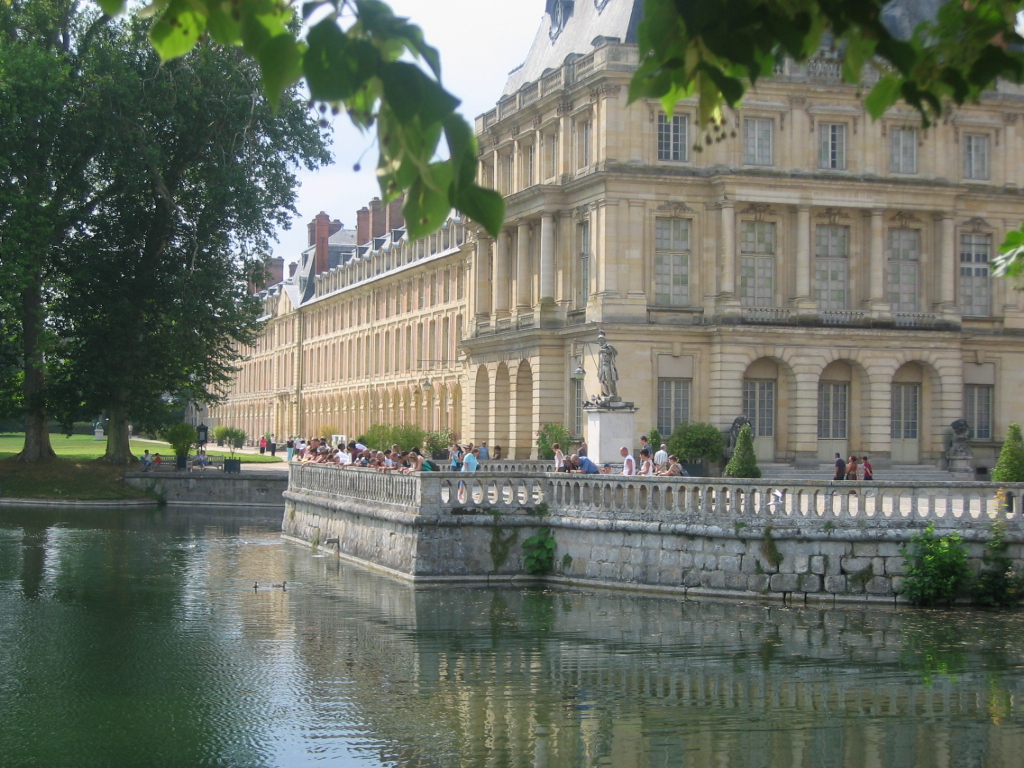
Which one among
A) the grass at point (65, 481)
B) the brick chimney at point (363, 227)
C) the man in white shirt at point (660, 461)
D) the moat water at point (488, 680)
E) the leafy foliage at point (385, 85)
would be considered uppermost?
the brick chimney at point (363, 227)

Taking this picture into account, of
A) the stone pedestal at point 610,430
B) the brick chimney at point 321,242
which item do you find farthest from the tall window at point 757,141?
the brick chimney at point 321,242

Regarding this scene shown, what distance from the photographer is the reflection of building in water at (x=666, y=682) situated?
12367mm

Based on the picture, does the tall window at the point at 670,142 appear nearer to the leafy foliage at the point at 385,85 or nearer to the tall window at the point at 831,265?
the tall window at the point at 831,265

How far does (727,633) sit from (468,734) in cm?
603

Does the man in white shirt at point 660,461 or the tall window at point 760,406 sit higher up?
the tall window at point 760,406

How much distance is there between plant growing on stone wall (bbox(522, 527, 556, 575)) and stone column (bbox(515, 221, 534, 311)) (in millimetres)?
25998

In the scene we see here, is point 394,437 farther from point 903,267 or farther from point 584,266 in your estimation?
point 903,267

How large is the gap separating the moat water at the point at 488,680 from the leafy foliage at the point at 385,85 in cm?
848

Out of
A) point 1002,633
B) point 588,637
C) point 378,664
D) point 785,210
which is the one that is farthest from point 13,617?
point 785,210

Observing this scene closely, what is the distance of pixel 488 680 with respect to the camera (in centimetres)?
1520

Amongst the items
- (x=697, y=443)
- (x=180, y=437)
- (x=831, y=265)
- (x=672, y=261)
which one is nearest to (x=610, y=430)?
(x=697, y=443)

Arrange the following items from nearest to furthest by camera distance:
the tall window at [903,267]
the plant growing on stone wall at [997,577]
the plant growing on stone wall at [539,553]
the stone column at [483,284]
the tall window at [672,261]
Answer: the plant growing on stone wall at [997,577], the plant growing on stone wall at [539,553], the tall window at [672,261], the tall window at [903,267], the stone column at [483,284]

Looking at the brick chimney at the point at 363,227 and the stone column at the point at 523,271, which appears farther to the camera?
the brick chimney at the point at 363,227

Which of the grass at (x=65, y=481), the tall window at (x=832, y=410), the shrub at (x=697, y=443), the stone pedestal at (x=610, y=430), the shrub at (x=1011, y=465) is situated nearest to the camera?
the shrub at (x=1011, y=465)
